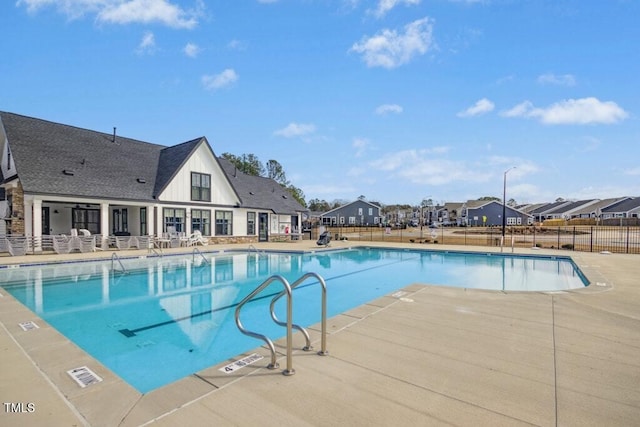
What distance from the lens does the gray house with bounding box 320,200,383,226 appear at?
5728cm

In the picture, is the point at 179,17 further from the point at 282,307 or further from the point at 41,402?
the point at 41,402

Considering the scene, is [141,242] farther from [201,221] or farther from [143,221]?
[201,221]

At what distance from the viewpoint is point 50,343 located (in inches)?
163

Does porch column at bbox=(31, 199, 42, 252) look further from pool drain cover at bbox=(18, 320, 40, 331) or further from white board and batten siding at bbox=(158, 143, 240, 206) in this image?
pool drain cover at bbox=(18, 320, 40, 331)

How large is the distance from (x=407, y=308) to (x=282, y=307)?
3.27 meters

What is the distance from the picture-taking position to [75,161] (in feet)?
56.6

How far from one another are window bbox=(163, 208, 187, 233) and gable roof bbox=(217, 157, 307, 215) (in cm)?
456

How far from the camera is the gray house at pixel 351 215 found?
57.3 meters

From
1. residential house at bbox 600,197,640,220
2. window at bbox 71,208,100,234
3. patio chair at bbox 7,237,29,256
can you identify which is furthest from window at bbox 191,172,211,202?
residential house at bbox 600,197,640,220

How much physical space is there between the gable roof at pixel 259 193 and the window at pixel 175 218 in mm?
4564

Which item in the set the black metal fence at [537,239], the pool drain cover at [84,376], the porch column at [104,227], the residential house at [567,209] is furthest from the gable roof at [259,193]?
the residential house at [567,209]

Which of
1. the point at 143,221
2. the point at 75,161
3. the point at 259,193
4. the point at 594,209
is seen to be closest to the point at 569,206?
the point at 594,209

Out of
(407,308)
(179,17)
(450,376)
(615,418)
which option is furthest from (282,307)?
(179,17)

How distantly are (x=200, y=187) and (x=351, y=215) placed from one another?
3884 centimetres
